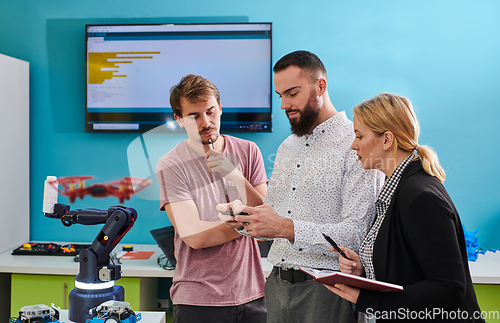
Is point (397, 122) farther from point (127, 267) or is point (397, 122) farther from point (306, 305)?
point (127, 267)

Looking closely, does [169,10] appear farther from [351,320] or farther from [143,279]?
[351,320]

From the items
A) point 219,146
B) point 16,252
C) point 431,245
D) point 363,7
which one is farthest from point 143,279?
point 363,7

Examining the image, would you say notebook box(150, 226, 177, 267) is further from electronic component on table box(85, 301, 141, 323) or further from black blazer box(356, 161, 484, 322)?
black blazer box(356, 161, 484, 322)

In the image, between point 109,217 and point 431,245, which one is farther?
point 109,217

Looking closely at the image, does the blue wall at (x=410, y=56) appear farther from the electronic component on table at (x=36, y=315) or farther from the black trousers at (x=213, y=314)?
the electronic component on table at (x=36, y=315)

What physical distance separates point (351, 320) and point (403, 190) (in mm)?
516

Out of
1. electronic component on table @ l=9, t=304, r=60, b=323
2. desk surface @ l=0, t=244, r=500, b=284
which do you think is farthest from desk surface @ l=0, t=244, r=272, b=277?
electronic component on table @ l=9, t=304, r=60, b=323

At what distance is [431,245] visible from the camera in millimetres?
972

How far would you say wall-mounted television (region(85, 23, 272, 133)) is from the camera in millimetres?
2518

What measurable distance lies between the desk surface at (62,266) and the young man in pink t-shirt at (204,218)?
566mm

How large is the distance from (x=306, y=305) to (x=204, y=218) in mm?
495

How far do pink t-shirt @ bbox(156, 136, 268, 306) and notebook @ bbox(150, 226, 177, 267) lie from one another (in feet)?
1.80

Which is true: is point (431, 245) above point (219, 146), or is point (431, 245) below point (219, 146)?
below

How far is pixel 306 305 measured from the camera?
1.34 metres
